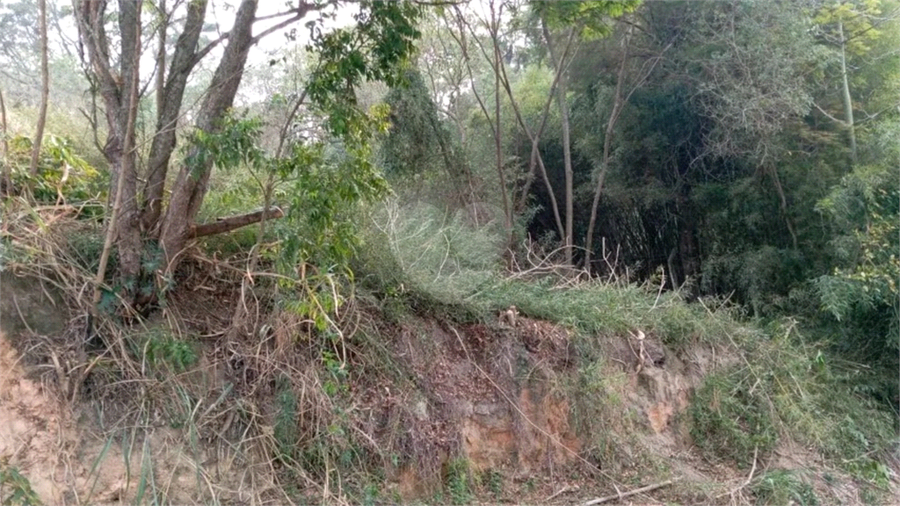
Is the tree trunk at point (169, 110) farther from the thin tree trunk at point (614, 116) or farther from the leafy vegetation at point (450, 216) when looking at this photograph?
the thin tree trunk at point (614, 116)

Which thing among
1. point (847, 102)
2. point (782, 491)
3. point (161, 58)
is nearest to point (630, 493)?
point (782, 491)

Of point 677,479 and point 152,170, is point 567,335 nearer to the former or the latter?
point 677,479

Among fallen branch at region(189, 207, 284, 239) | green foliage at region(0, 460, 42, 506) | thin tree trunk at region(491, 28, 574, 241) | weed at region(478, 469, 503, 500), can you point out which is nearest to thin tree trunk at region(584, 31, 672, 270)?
thin tree trunk at region(491, 28, 574, 241)

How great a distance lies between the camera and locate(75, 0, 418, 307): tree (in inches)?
161

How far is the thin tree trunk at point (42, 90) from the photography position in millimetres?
4125

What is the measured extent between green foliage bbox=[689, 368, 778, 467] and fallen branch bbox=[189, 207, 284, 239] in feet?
14.2

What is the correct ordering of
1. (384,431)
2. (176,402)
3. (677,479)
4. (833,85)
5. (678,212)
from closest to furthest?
(176,402) < (384,431) < (677,479) < (833,85) < (678,212)

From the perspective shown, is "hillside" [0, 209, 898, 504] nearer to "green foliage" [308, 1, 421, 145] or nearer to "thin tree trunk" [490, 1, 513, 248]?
"green foliage" [308, 1, 421, 145]

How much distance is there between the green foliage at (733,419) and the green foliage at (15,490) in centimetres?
527

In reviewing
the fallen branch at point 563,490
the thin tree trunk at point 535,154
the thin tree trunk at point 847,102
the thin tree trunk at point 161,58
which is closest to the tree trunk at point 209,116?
the thin tree trunk at point 161,58

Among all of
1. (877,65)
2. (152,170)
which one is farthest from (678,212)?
(152,170)

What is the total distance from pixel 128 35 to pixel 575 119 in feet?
22.7

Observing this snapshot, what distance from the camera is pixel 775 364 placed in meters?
6.86

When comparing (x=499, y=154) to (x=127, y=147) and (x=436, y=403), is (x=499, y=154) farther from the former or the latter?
(x=127, y=147)
